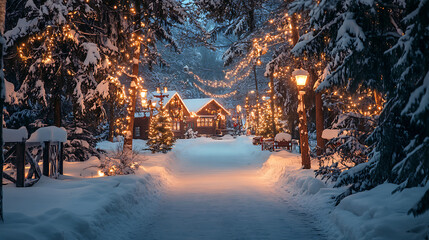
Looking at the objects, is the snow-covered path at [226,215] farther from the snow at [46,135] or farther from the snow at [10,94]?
the snow at [10,94]

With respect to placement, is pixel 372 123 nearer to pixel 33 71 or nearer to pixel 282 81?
pixel 33 71

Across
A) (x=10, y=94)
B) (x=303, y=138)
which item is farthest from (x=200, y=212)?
(x=10, y=94)

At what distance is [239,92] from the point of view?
5038 cm

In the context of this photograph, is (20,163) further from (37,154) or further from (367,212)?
(367,212)

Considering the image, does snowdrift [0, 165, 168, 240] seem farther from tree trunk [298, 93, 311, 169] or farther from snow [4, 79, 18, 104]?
tree trunk [298, 93, 311, 169]

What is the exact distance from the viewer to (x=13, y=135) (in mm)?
7316

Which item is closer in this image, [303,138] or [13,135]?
[13,135]

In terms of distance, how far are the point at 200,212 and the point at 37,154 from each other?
4.85 m

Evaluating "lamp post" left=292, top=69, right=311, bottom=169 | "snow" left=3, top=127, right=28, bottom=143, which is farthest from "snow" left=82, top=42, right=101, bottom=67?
"lamp post" left=292, top=69, right=311, bottom=169

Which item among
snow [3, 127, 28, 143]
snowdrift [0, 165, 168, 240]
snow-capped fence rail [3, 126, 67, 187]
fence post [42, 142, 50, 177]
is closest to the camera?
snowdrift [0, 165, 168, 240]

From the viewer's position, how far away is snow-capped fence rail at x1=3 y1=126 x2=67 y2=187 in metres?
7.54

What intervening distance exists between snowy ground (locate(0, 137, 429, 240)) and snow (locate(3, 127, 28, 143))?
114cm

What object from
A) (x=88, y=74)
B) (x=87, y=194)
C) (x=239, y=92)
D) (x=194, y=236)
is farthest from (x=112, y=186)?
(x=239, y=92)

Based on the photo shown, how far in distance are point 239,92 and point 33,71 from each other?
4062 cm
